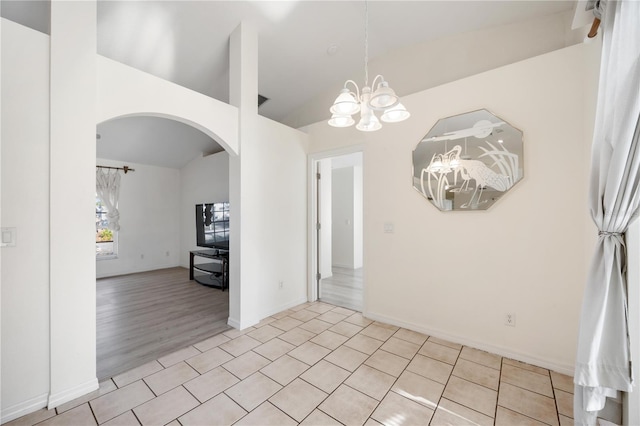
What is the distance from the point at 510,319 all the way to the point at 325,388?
70.0 inches

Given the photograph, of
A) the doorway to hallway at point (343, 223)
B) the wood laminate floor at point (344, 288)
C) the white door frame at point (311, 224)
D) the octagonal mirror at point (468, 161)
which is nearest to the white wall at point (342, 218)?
the doorway to hallway at point (343, 223)

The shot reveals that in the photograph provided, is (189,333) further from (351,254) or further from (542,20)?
(542,20)

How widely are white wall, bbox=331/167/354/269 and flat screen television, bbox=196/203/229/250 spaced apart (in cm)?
256

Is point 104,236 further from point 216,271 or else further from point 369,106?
point 369,106

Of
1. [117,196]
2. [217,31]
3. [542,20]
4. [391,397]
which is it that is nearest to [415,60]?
[542,20]

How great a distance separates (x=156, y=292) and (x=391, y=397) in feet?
13.5

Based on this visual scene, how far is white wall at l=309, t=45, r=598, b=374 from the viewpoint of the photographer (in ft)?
6.82

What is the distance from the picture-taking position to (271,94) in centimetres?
410

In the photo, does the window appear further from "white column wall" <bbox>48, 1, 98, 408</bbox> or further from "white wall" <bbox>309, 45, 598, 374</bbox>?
"white wall" <bbox>309, 45, 598, 374</bbox>

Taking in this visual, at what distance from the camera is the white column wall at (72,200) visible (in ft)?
5.74

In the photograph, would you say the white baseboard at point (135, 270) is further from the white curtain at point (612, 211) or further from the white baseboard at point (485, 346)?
the white curtain at point (612, 211)

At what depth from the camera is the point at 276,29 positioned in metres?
3.02

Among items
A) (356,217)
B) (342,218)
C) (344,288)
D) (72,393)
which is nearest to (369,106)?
(72,393)

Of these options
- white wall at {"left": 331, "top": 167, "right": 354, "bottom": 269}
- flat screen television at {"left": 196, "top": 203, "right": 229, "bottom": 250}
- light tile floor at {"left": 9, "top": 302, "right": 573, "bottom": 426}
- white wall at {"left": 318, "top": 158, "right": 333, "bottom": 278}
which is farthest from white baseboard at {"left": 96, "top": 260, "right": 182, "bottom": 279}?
Answer: light tile floor at {"left": 9, "top": 302, "right": 573, "bottom": 426}
